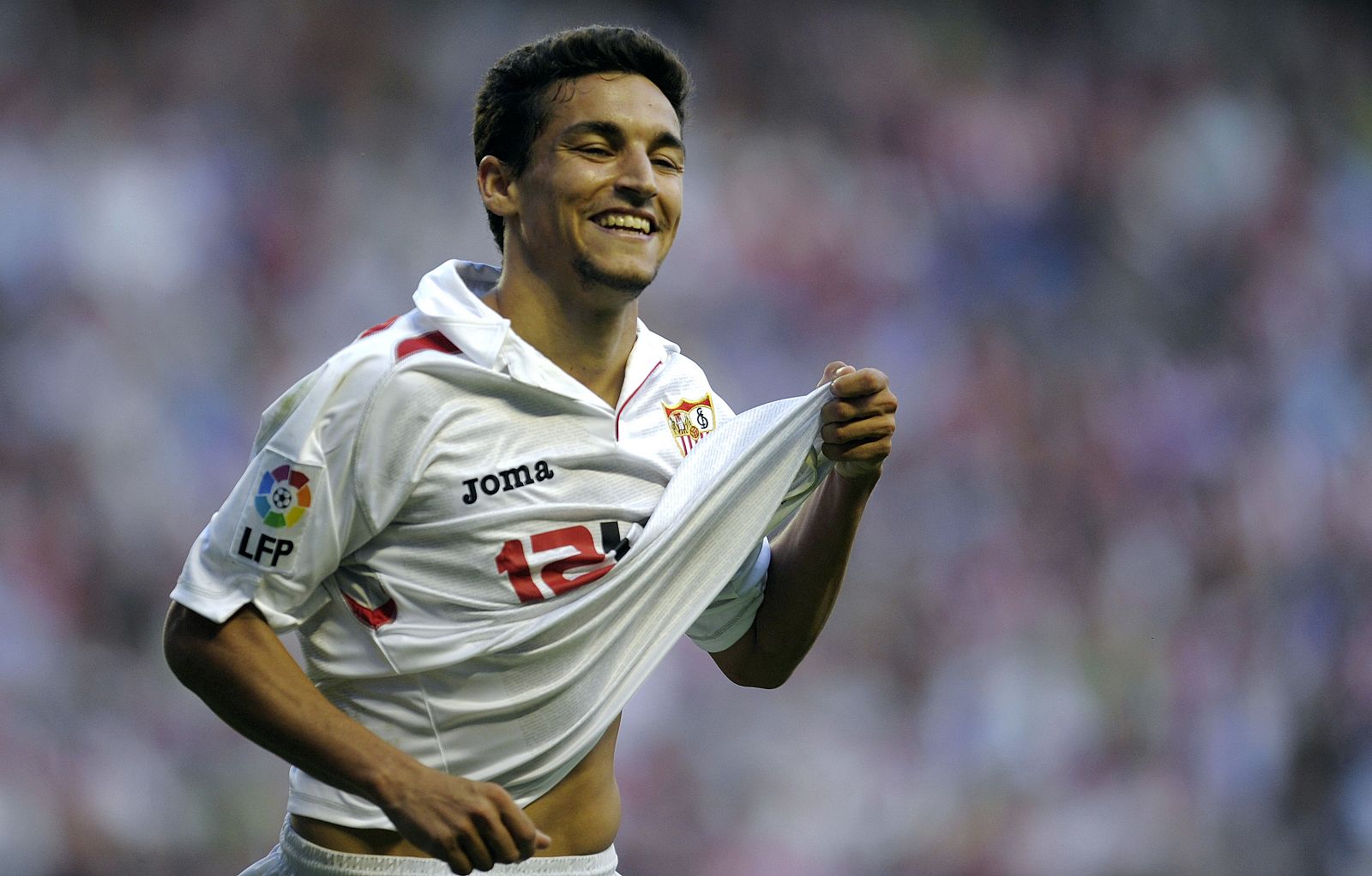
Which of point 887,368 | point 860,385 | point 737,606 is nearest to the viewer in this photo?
point 860,385

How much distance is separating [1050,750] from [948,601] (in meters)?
0.60

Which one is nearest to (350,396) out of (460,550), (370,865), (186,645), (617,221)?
(460,550)

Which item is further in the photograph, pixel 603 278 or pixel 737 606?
pixel 737 606

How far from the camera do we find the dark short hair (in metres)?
2.16

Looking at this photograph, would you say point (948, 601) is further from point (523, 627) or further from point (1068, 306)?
point (523, 627)

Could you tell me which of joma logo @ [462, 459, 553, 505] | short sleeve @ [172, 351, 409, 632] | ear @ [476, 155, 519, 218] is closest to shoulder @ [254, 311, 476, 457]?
short sleeve @ [172, 351, 409, 632]

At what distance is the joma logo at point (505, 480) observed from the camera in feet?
6.28

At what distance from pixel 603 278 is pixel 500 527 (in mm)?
413

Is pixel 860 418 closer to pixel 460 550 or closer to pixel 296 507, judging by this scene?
pixel 460 550

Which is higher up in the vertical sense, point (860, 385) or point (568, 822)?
point (860, 385)

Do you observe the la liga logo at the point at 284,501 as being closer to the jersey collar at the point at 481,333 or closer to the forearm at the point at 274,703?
the forearm at the point at 274,703

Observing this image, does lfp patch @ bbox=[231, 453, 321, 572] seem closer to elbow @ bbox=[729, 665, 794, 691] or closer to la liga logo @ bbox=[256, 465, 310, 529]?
la liga logo @ bbox=[256, 465, 310, 529]

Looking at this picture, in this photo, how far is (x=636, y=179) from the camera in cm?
210

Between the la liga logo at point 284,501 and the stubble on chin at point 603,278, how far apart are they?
1.73ft
